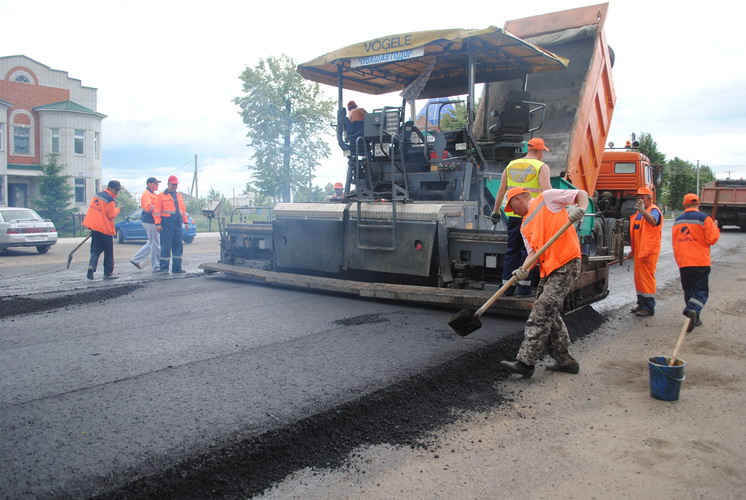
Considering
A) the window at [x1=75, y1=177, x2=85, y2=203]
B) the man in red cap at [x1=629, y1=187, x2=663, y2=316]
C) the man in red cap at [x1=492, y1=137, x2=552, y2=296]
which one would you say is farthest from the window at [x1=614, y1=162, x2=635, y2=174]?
the window at [x1=75, y1=177, x2=85, y2=203]

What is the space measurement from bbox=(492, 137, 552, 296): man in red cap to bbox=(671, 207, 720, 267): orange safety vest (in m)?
2.05

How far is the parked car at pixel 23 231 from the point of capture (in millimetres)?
14367

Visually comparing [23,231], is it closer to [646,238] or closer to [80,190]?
[646,238]

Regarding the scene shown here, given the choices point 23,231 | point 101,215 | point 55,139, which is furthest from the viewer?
point 55,139

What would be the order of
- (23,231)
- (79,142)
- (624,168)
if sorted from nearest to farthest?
(23,231), (624,168), (79,142)

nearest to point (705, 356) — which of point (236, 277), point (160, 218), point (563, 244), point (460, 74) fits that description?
point (563, 244)

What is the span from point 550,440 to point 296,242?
4.53 meters

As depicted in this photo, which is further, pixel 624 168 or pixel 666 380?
pixel 624 168

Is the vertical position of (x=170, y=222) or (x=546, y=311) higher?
(x=170, y=222)

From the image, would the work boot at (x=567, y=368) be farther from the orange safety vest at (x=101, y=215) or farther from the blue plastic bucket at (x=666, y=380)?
the orange safety vest at (x=101, y=215)

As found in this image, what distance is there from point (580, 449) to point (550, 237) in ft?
5.51

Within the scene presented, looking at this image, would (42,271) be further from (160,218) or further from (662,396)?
(662,396)

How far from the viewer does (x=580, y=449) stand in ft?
10.4

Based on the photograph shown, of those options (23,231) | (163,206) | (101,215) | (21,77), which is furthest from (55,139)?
(101,215)
